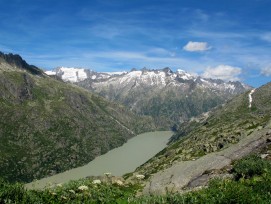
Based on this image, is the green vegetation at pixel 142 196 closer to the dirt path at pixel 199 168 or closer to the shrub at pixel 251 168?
the shrub at pixel 251 168

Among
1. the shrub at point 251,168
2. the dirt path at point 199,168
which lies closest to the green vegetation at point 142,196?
the shrub at point 251,168

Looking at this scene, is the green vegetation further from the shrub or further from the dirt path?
the dirt path

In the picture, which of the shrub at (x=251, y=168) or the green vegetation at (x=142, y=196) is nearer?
the green vegetation at (x=142, y=196)

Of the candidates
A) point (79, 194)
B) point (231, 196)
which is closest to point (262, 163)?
point (231, 196)

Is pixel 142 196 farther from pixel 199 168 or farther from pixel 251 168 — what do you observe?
pixel 199 168

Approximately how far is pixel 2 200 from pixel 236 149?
32.0 m

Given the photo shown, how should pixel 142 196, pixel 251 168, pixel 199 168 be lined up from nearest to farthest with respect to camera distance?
1. pixel 142 196
2. pixel 251 168
3. pixel 199 168

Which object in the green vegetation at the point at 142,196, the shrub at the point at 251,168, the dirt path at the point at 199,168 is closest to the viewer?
the green vegetation at the point at 142,196

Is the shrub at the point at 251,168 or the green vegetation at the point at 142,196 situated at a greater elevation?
the shrub at the point at 251,168

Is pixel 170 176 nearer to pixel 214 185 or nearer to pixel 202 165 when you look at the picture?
pixel 202 165

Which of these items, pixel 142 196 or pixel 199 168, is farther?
pixel 199 168

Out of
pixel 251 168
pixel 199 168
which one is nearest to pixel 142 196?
pixel 251 168

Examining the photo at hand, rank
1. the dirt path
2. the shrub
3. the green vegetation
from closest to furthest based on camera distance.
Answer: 1. the green vegetation
2. the shrub
3. the dirt path

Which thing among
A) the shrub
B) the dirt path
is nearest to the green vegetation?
the shrub
